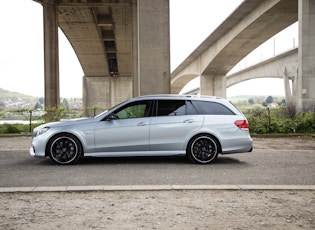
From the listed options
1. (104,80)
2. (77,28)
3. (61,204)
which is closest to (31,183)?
(61,204)

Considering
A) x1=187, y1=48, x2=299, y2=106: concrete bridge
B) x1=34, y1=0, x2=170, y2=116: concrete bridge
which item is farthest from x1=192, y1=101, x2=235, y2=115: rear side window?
x1=187, y1=48, x2=299, y2=106: concrete bridge

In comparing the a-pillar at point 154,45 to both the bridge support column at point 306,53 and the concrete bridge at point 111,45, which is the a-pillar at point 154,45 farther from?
the bridge support column at point 306,53

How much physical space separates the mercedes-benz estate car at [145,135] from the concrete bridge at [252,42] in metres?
15.8

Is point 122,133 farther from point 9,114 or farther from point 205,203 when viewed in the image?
point 9,114

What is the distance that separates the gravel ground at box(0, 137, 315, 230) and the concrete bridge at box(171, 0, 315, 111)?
1877cm

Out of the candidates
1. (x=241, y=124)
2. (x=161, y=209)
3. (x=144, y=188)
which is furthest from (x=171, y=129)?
(x=161, y=209)

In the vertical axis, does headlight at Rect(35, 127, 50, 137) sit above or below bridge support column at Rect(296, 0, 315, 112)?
below

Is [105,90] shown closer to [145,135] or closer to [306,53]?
[306,53]

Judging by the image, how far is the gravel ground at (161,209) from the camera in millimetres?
3973

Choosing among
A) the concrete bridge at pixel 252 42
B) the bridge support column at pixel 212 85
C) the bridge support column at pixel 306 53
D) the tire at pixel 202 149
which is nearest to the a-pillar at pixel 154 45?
the concrete bridge at pixel 252 42

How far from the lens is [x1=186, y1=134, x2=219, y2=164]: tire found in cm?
802

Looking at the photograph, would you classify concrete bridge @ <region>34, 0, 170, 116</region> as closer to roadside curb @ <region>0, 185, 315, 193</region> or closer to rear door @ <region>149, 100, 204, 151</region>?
rear door @ <region>149, 100, 204, 151</region>

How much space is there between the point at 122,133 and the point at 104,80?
49872 mm

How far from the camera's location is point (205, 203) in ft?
15.7
